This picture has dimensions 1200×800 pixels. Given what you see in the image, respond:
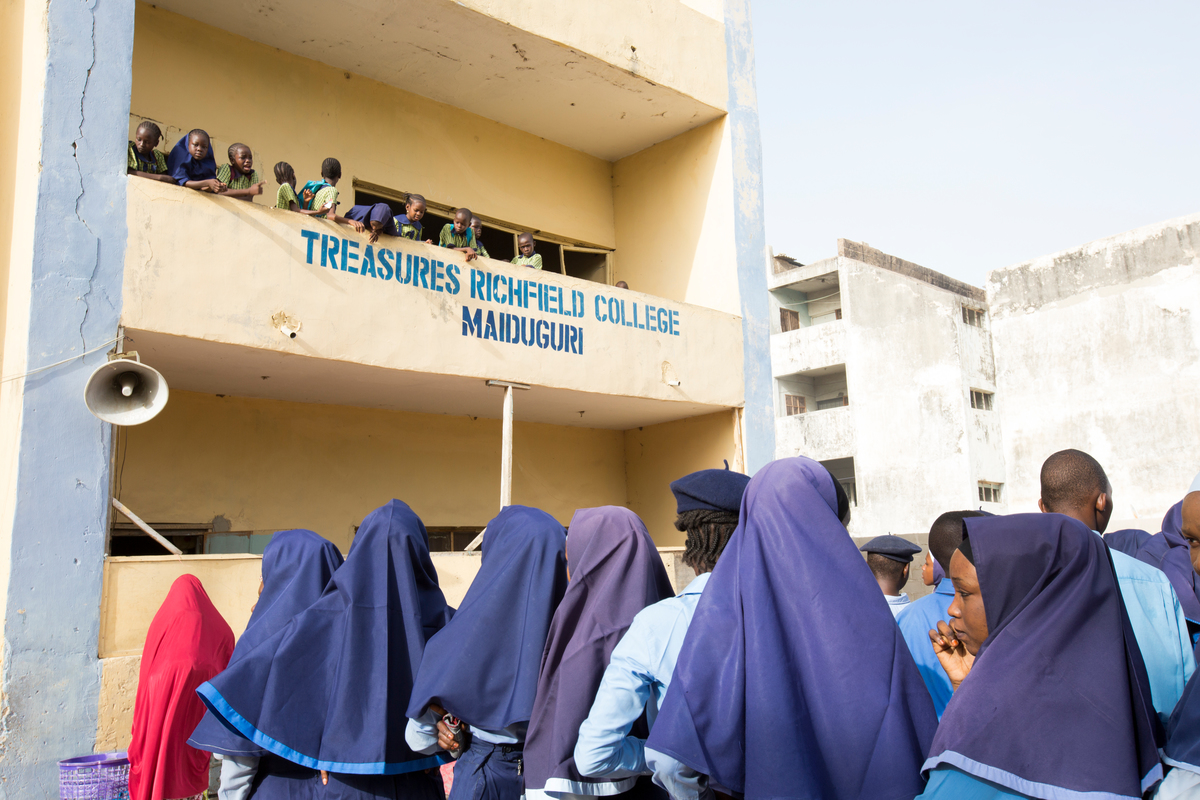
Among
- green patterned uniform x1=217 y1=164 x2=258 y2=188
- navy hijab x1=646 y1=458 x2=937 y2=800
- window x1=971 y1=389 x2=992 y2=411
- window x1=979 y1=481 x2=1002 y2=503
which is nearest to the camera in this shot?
navy hijab x1=646 y1=458 x2=937 y2=800

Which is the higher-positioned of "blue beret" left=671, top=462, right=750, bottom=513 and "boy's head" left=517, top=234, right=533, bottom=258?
"boy's head" left=517, top=234, right=533, bottom=258

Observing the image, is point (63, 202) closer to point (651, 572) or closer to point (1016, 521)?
point (651, 572)

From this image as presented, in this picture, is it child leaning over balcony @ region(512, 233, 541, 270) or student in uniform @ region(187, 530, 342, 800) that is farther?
child leaning over balcony @ region(512, 233, 541, 270)

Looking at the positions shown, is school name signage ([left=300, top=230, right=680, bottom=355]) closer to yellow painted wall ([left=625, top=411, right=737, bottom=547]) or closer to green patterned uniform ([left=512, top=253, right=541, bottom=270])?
green patterned uniform ([left=512, top=253, right=541, bottom=270])

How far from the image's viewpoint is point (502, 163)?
391 inches

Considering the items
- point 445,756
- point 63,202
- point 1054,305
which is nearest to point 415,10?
point 63,202

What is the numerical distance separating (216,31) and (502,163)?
308 centimetres

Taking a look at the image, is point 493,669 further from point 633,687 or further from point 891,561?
point 891,561

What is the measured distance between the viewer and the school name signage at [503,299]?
6953 millimetres

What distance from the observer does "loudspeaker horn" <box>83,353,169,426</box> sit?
18.5 feet

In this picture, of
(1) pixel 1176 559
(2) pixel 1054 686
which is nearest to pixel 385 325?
(1) pixel 1176 559

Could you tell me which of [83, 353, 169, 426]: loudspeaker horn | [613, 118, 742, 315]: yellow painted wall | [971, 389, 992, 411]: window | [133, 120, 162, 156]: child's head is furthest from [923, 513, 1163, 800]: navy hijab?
[971, 389, 992, 411]: window

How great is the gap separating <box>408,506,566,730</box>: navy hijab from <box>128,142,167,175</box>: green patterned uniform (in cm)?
454

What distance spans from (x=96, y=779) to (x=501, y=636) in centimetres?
331
